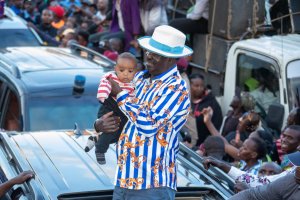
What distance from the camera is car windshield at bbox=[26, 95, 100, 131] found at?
267 inches

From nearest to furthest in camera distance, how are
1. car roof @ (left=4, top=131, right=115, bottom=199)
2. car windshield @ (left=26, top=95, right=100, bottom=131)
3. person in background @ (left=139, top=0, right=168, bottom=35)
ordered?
car roof @ (left=4, top=131, right=115, bottom=199), car windshield @ (left=26, top=95, right=100, bottom=131), person in background @ (left=139, top=0, right=168, bottom=35)

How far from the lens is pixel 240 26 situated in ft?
29.5

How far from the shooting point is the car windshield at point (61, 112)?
22.2 ft

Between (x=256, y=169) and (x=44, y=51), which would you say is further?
(x=44, y=51)

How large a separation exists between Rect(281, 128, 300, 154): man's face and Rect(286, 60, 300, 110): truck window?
112cm

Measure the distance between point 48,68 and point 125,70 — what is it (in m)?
2.75

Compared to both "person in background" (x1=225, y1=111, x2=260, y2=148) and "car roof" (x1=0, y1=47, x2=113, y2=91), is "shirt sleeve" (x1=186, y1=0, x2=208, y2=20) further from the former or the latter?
"person in background" (x1=225, y1=111, x2=260, y2=148)

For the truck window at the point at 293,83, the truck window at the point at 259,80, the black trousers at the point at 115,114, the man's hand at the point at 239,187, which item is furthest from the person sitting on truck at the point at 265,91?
the black trousers at the point at 115,114

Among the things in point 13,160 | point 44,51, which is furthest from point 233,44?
point 13,160

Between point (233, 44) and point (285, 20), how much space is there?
0.82 meters

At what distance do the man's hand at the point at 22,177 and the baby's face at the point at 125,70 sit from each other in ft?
2.62

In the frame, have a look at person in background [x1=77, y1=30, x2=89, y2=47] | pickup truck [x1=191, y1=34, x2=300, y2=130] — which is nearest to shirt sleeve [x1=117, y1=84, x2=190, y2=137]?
pickup truck [x1=191, y1=34, x2=300, y2=130]

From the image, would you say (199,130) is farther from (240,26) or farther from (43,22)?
(43,22)

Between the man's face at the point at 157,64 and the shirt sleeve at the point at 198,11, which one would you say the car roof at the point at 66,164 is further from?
the shirt sleeve at the point at 198,11
